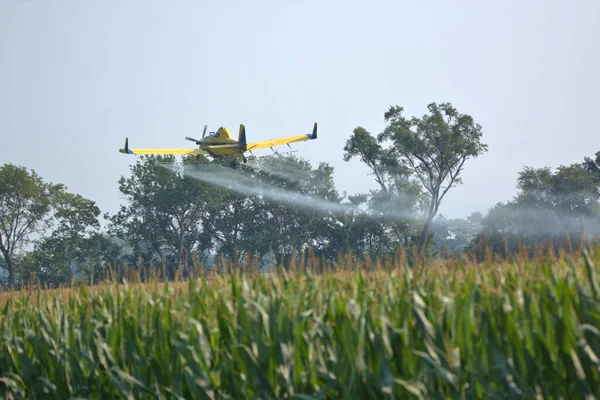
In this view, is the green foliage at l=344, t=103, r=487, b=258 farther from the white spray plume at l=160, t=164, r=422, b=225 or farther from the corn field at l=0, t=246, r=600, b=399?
the corn field at l=0, t=246, r=600, b=399

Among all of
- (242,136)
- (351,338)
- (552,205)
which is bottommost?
(351,338)

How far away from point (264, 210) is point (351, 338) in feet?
279

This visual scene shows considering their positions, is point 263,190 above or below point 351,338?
above

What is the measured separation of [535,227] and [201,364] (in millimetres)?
74105

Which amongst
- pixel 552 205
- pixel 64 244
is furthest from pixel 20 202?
pixel 552 205

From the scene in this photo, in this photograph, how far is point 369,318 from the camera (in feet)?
27.3

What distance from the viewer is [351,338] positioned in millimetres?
7996

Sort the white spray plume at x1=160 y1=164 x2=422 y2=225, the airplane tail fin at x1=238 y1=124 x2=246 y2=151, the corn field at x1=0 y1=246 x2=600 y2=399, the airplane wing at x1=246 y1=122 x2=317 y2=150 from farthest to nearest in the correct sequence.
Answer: the white spray plume at x1=160 y1=164 x2=422 y2=225
the airplane wing at x1=246 y1=122 x2=317 y2=150
the airplane tail fin at x1=238 y1=124 x2=246 y2=151
the corn field at x1=0 y1=246 x2=600 y2=399

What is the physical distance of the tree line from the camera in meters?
84.0

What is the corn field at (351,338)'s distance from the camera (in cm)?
721

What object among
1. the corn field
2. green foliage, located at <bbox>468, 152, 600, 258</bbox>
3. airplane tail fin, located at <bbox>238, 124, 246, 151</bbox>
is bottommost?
the corn field

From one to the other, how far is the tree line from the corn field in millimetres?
70682

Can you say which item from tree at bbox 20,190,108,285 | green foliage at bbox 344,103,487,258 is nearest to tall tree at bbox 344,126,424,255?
green foliage at bbox 344,103,487,258

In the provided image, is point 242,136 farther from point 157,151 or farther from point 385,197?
point 385,197
